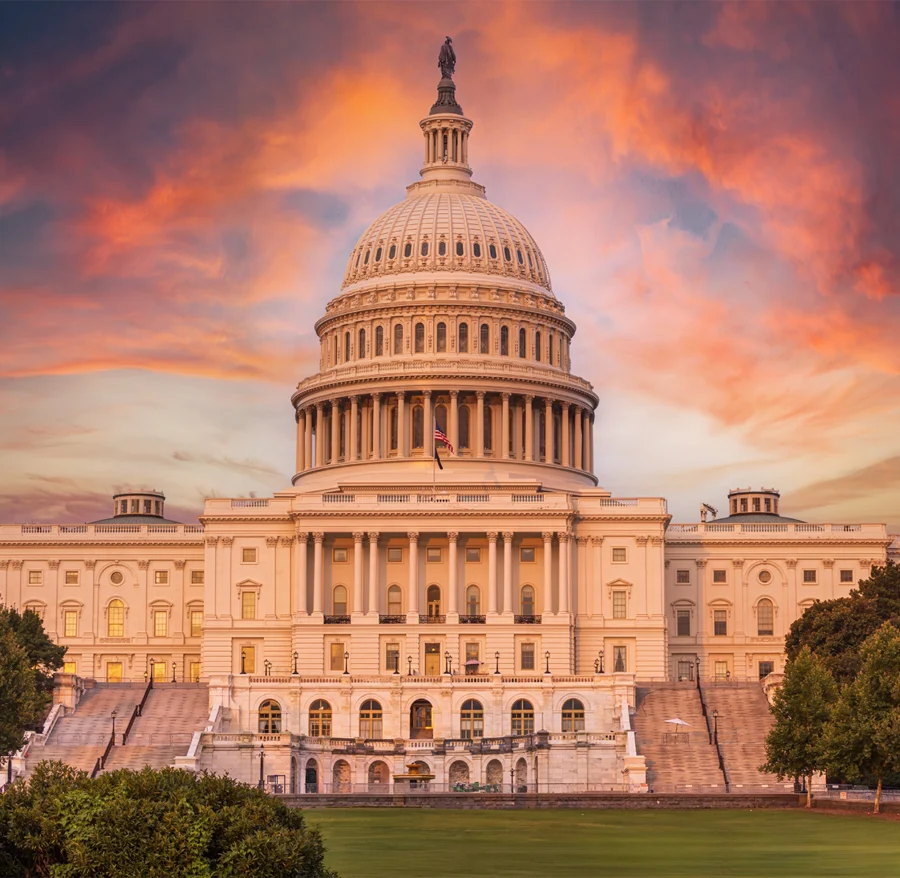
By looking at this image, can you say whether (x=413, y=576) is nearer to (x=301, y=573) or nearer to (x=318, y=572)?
(x=318, y=572)

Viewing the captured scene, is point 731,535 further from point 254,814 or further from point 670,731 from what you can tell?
point 254,814

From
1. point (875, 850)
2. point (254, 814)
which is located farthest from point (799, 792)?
point (254, 814)

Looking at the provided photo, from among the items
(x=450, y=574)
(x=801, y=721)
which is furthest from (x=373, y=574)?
(x=801, y=721)

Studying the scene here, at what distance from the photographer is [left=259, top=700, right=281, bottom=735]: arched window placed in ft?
389

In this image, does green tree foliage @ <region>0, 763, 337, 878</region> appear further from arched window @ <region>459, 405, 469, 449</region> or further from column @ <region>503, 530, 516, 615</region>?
arched window @ <region>459, 405, 469, 449</region>

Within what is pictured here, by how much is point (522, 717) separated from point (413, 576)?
2110 centimetres

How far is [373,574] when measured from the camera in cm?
13788

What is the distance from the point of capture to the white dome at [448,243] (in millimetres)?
163000

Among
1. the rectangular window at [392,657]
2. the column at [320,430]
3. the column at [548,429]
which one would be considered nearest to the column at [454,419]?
the column at [548,429]


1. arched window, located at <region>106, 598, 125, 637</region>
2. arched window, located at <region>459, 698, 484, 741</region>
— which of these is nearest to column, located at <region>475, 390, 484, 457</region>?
arched window, located at <region>106, 598, 125, 637</region>

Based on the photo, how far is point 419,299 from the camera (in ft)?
525

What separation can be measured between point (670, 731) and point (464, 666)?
25.5 m

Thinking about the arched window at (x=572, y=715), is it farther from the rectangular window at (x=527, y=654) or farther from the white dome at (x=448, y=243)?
the white dome at (x=448, y=243)

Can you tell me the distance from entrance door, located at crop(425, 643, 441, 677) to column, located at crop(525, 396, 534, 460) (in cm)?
2345
